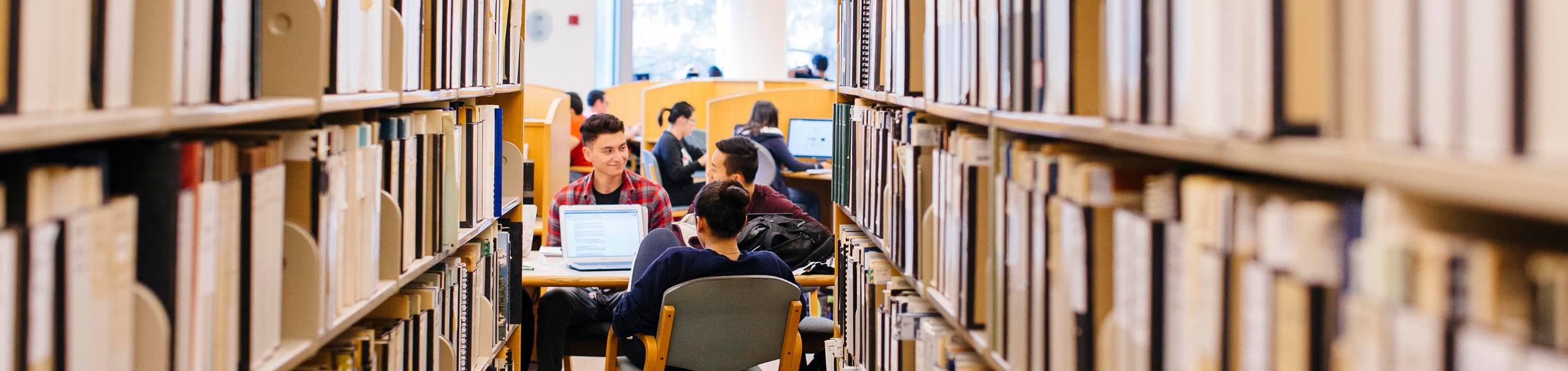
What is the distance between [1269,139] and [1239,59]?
2.5 inches

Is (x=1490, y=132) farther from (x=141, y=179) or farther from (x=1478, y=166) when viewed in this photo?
(x=141, y=179)

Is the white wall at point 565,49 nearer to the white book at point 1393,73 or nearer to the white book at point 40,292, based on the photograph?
the white book at point 40,292

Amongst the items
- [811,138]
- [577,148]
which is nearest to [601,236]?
[577,148]

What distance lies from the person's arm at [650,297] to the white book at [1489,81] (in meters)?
2.38

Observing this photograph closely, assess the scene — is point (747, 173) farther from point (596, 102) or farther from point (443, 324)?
point (596, 102)

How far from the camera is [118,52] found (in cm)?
95

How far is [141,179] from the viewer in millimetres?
1009

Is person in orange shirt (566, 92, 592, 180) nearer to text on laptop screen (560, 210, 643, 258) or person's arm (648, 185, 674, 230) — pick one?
person's arm (648, 185, 674, 230)

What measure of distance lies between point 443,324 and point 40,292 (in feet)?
4.39

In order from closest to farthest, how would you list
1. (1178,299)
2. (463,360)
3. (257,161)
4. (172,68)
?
(1178,299)
(172,68)
(257,161)
(463,360)

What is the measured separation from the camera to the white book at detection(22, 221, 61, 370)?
2.77 ft

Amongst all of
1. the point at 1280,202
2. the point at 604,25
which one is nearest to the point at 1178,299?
the point at 1280,202

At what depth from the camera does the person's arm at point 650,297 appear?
112 inches


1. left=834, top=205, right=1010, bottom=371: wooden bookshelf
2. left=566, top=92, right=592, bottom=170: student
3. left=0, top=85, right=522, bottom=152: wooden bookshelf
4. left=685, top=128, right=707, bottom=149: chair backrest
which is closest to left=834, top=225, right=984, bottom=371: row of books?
left=834, top=205, right=1010, bottom=371: wooden bookshelf
